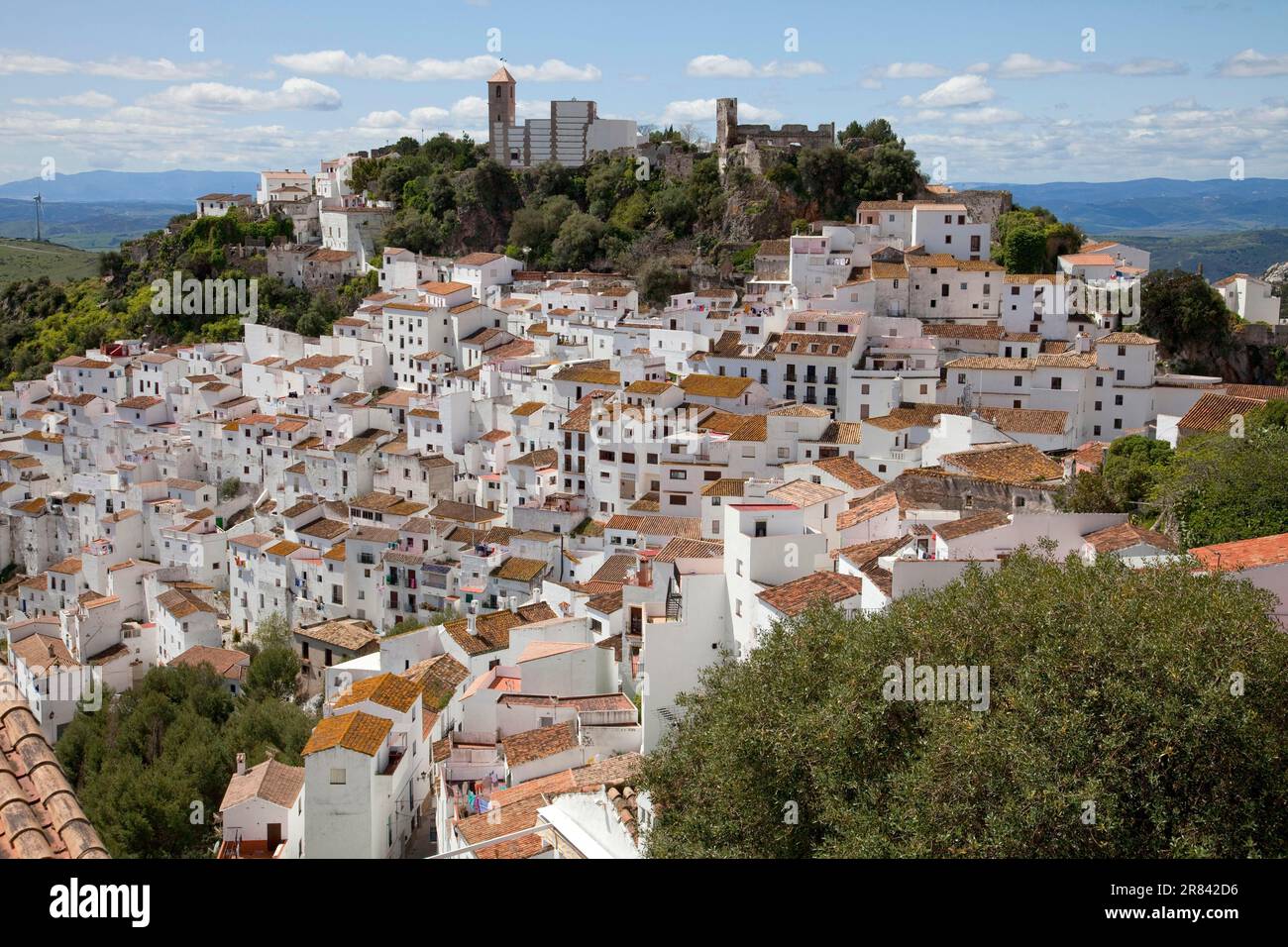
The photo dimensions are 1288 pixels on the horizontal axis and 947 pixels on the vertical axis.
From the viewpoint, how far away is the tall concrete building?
195 ft

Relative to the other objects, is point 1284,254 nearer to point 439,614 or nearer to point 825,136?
point 825,136

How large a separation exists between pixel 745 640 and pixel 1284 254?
59.5 metres

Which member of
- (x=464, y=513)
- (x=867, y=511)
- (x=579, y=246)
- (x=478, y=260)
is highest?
(x=579, y=246)

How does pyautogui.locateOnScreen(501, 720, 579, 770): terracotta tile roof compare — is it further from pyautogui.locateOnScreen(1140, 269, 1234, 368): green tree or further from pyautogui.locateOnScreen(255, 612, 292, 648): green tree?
pyautogui.locateOnScreen(1140, 269, 1234, 368): green tree

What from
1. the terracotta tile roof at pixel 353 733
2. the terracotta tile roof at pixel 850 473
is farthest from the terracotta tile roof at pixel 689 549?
the terracotta tile roof at pixel 353 733

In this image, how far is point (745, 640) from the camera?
16219 millimetres

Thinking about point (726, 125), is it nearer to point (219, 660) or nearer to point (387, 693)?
point (219, 660)

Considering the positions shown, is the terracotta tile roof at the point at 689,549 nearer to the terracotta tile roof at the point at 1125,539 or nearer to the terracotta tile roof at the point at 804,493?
the terracotta tile roof at the point at 804,493

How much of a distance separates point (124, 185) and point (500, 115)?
5719 centimetres

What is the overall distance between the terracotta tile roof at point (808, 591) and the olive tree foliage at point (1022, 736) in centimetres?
233

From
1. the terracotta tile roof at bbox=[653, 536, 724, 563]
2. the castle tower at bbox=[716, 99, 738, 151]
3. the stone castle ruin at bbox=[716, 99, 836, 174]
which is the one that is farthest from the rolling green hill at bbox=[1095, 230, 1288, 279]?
the terracotta tile roof at bbox=[653, 536, 724, 563]

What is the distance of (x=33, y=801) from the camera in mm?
3830

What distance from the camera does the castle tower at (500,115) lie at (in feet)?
204

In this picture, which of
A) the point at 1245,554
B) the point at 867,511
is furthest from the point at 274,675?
the point at 1245,554
